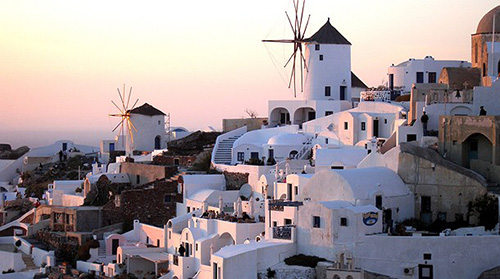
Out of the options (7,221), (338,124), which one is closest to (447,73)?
(338,124)

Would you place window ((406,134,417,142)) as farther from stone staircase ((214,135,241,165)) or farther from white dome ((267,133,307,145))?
stone staircase ((214,135,241,165))

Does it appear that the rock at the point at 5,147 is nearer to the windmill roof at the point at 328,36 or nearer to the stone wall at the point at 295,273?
the windmill roof at the point at 328,36

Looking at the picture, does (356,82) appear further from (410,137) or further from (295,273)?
(295,273)

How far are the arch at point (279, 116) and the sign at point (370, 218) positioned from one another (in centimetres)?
1900

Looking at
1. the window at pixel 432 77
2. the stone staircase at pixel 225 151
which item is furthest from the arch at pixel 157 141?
the window at pixel 432 77

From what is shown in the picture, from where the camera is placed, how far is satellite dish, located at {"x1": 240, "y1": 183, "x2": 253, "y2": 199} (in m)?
42.0

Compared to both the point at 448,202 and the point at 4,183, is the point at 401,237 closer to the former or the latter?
the point at 448,202

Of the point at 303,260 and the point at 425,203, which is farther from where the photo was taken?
the point at 425,203

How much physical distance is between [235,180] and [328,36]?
37.0 feet

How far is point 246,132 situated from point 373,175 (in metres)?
16.7

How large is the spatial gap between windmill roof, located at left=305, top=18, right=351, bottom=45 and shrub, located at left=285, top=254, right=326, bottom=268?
63.4 feet

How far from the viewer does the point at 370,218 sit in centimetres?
3272

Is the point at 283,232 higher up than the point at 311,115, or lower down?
lower down

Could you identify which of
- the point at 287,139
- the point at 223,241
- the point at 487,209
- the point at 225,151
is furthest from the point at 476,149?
the point at 225,151
